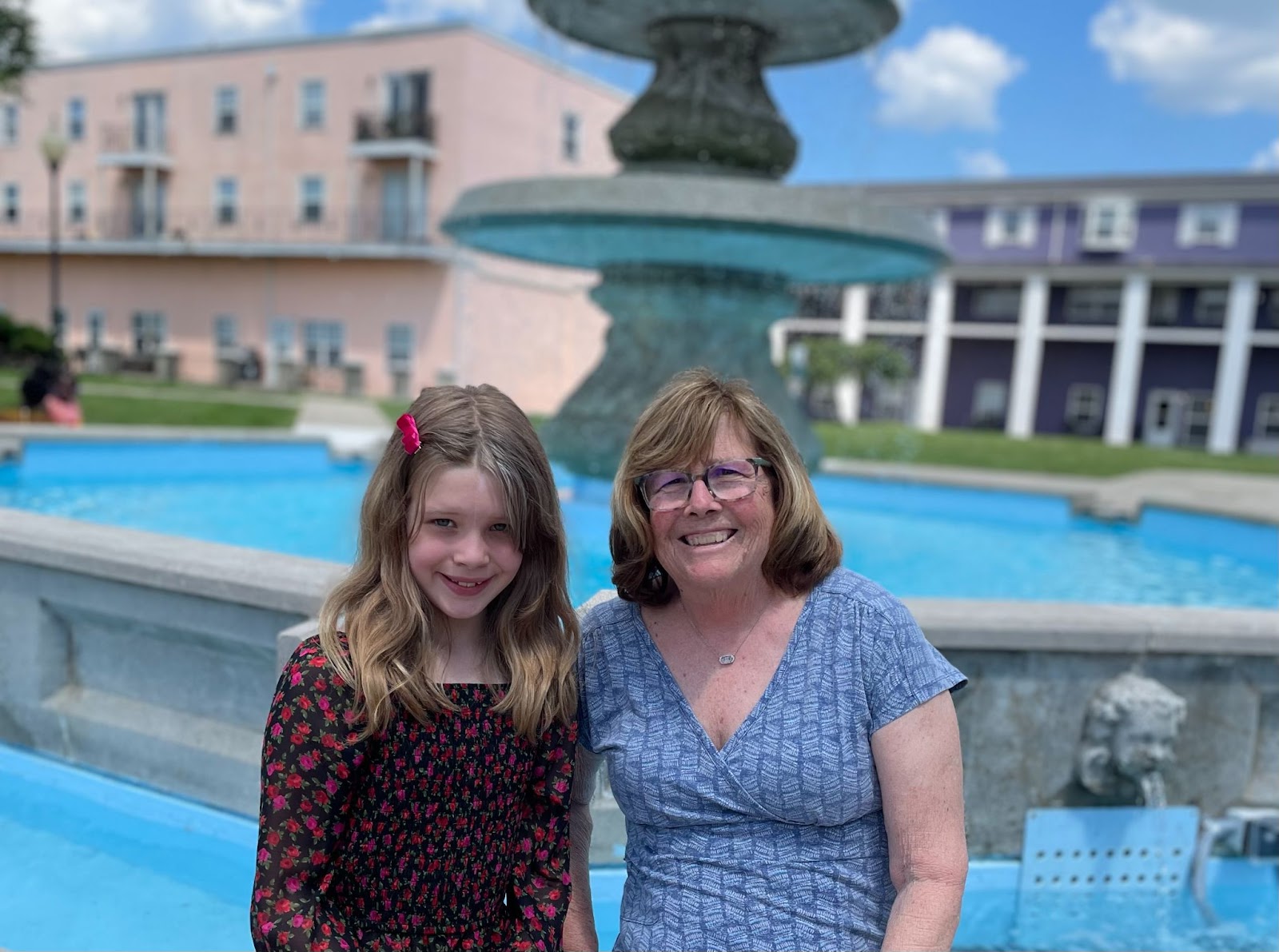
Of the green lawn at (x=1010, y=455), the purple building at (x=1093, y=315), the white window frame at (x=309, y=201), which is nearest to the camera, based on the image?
the green lawn at (x=1010, y=455)

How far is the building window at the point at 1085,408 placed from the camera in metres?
33.9

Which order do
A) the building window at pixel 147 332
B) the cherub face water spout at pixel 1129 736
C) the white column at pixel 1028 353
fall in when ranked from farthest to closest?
the white column at pixel 1028 353 < the building window at pixel 147 332 < the cherub face water spout at pixel 1129 736

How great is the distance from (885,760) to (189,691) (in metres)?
2.34

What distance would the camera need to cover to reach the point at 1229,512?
8453 millimetres

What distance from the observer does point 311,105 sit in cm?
2950

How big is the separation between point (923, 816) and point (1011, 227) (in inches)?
1419

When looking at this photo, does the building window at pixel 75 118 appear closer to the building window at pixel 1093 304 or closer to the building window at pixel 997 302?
the building window at pixel 997 302

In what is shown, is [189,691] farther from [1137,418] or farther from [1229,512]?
[1137,418]

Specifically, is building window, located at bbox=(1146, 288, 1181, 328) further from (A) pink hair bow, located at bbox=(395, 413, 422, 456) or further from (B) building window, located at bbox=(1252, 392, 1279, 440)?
(A) pink hair bow, located at bbox=(395, 413, 422, 456)

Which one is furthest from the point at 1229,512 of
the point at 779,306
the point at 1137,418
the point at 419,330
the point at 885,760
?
the point at 1137,418

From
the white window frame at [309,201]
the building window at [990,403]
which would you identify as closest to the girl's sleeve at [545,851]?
the white window frame at [309,201]

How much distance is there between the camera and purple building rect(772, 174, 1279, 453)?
31.6 meters

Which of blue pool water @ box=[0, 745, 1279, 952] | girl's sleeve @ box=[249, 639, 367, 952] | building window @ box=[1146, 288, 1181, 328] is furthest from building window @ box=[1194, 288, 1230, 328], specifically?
girl's sleeve @ box=[249, 639, 367, 952]

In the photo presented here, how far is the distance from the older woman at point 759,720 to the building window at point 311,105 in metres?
30.9
